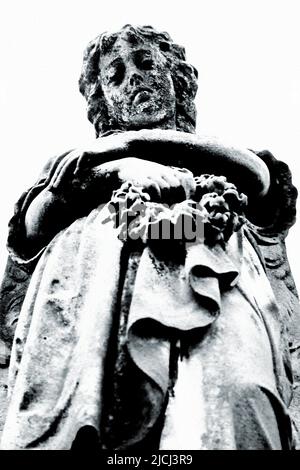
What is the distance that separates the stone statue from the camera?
5.00 m

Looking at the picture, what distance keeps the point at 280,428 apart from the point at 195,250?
0.93 meters

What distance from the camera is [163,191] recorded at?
5.99 meters

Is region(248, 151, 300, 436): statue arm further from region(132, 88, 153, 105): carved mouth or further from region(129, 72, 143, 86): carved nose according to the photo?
region(129, 72, 143, 86): carved nose

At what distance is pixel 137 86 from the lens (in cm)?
720

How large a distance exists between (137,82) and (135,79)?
26 mm

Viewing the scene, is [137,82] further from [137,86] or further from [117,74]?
[117,74]

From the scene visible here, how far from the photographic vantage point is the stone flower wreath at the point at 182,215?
5.58 meters

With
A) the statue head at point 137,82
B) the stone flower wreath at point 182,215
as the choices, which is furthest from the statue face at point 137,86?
the stone flower wreath at point 182,215

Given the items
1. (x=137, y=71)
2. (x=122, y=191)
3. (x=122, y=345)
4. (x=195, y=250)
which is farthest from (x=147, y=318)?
(x=137, y=71)

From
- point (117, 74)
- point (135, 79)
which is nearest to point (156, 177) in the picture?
point (135, 79)

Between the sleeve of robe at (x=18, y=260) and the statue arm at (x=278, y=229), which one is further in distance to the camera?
the statue arm at (x=278, y=229)

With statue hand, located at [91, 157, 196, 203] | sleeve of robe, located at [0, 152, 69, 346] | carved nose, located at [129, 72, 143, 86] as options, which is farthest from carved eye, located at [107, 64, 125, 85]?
statue hand, located at [91, 157, 196, 203]

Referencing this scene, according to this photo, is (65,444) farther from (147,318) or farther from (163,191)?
(163,191)

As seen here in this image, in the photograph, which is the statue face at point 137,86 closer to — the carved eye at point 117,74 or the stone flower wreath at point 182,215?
the carved eye at point 117,74
